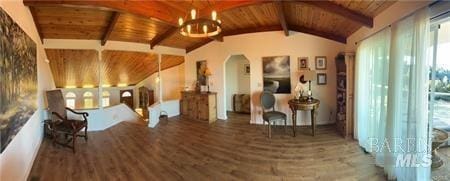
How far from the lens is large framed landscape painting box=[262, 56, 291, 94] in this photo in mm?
5953

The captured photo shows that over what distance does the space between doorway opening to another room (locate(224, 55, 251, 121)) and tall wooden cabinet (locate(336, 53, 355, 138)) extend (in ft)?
11.2

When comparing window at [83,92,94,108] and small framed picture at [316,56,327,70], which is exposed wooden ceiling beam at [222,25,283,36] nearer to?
small framed picture at [316,56,327,70]

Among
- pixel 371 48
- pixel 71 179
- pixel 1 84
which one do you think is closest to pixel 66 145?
pixel 71 179

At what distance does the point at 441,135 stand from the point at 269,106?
3.09 metres

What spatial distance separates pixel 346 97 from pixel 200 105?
376 cm

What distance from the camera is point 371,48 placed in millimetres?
3717

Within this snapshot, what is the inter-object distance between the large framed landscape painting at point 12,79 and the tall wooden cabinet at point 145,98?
19.2ft

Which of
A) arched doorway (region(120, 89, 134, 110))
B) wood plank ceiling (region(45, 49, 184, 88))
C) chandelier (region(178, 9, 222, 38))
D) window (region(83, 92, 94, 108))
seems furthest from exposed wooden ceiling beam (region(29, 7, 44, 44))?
arched doorway (region(120, 89, 134, 110))

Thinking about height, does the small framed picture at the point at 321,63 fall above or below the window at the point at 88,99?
above

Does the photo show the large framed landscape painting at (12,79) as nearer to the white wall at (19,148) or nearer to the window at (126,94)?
the white wall at (19,148)

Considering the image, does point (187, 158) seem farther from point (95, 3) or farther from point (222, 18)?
point (222, 18)

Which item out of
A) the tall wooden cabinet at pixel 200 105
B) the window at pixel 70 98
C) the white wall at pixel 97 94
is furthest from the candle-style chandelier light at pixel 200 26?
the window at pixel 70 98

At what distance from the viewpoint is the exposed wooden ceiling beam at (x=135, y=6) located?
342cm

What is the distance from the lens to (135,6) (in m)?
3.98
